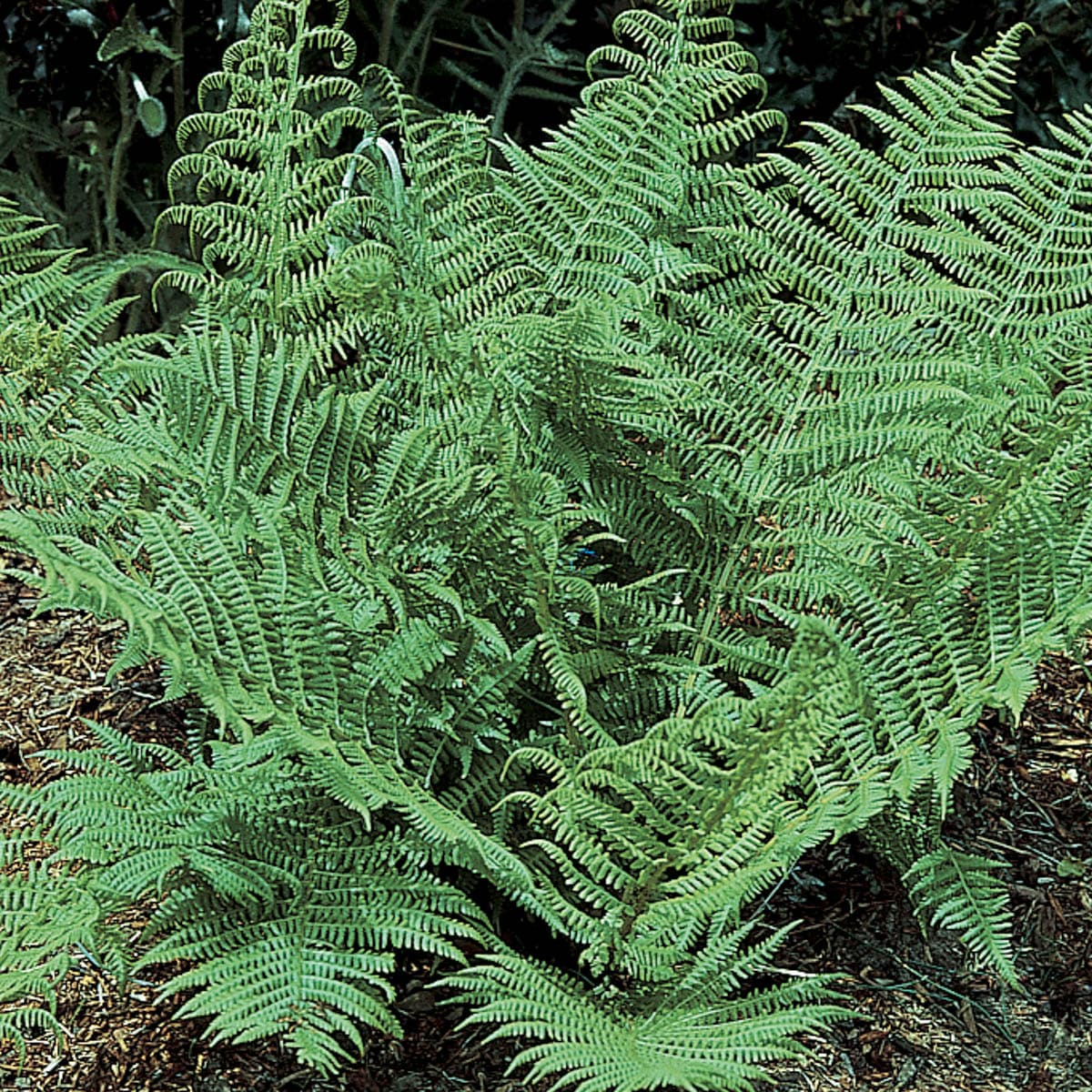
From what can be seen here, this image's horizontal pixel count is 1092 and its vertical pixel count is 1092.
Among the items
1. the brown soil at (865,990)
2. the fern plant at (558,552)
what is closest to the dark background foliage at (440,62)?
the fern plant at (558,552)

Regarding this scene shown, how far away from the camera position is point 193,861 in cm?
137

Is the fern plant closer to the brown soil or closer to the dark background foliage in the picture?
the brown soil

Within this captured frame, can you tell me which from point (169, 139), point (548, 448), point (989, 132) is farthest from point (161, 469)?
point (169, 139)

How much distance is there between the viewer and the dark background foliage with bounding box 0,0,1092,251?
9.40 ft

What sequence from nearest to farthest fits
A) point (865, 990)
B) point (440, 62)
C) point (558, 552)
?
point (558, 552) < point (865, 990) < point (440, 62)

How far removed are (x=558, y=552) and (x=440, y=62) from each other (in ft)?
6.27

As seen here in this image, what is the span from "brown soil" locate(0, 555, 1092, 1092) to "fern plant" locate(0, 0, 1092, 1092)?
0.06m

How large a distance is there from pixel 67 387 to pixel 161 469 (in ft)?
0.73

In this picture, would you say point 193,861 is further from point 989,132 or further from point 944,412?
point 989,132

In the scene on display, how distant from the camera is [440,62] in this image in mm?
3107

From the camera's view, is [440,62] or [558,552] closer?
[558,552]

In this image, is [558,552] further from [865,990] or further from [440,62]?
[440,62]

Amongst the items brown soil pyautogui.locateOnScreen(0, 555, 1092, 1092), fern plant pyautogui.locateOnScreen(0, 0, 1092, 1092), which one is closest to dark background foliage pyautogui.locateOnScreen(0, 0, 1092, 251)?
fern plant pyautogui.locateOnScreen(0, 0, 1092, 1092)

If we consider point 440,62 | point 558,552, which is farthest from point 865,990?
point 440,62
